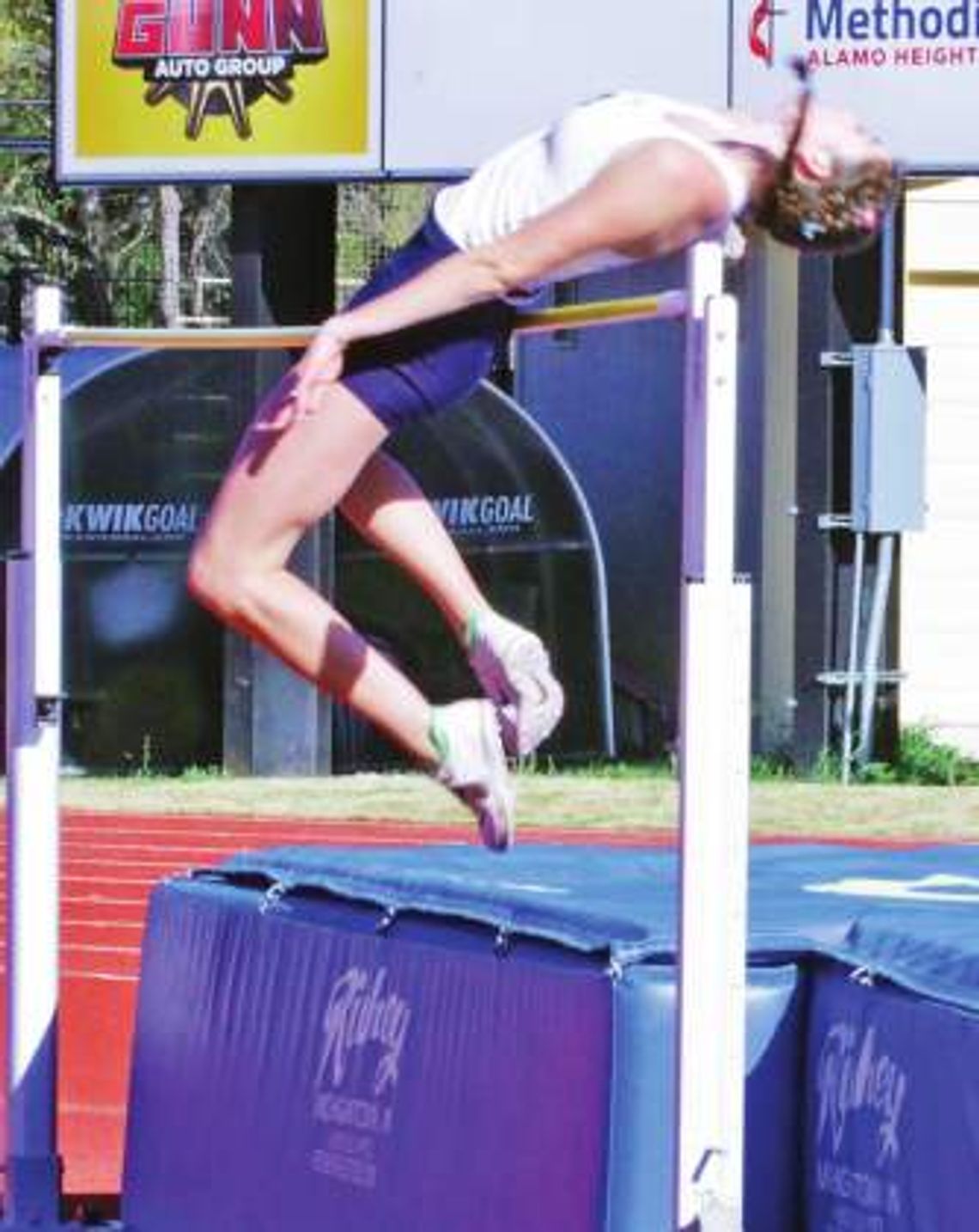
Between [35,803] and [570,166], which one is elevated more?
[570,166]

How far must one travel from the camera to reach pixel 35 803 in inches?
243

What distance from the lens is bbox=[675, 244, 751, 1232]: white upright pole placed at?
4.63m

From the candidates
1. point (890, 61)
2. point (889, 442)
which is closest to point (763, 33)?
point (890, 61)

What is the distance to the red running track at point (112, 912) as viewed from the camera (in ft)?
29.0

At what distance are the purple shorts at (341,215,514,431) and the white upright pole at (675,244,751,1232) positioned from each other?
301 millimetres

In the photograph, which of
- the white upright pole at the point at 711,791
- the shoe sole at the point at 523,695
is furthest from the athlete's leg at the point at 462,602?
the white upright pole at the point at 711,791

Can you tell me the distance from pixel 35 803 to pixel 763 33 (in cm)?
1041

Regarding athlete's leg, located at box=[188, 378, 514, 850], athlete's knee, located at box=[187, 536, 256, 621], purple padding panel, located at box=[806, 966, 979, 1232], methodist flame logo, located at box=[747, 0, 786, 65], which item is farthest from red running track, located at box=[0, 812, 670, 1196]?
methodist flame logo, located at box=[747, 0, 786, 65]

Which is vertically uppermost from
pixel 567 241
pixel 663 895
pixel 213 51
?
pixel 213 51

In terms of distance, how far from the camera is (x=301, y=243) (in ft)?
57.3

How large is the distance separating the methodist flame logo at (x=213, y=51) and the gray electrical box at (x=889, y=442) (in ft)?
10.4

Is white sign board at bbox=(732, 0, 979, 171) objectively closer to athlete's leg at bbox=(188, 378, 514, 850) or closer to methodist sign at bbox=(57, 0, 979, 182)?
methodist sign at bbox=(57, 0, 979, 182)

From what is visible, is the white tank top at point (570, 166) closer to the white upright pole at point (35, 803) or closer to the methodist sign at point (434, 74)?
the white upright pole at point (35, 803)

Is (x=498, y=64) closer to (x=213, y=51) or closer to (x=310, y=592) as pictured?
(x=213, y=51)
